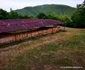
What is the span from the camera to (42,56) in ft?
62.6

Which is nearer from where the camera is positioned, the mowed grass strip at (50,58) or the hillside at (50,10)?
the mowed grass strip at (50,58)

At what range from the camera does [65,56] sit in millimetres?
19312

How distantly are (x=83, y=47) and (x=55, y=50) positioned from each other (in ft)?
13.7

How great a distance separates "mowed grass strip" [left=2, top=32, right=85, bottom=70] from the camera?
1648 centimetres

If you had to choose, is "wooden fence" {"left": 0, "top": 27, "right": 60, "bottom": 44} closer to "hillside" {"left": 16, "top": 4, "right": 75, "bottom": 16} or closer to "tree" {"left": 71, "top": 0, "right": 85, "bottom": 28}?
"tree" {"left": 71, "top": 0, "right": 85, "bottom": 28}

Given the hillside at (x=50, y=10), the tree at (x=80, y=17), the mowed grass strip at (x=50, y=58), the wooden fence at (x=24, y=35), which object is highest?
the hillside at (x=50, y=10)

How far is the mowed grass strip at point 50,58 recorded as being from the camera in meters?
16.5

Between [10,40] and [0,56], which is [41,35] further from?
[0,56]

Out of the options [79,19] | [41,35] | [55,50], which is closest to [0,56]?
[55,50]

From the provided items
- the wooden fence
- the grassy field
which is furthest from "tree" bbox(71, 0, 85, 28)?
the grassy field

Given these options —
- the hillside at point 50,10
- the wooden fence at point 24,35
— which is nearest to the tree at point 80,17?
the wooden fence at point 24,35

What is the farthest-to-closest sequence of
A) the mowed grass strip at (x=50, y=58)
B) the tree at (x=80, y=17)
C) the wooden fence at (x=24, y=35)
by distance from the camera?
the tree at (x=80, y=17), the wooden fence at (x=24, y=35), the mowed grass strip at (x=50, y=58)

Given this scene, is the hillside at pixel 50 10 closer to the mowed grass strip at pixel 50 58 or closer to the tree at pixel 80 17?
the tree at pixel 80 17

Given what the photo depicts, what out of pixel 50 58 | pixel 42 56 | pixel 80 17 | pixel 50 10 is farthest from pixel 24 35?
pixel 50 10
